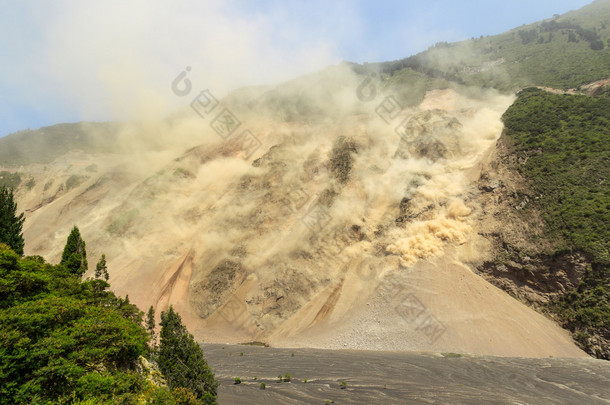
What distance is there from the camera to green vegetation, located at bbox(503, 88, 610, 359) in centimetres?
3188

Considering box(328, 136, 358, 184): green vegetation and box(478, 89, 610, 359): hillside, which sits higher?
box(328, 136, 358, 184): green vegetation

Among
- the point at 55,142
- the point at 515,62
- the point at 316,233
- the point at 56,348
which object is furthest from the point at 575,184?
the point at 55,142

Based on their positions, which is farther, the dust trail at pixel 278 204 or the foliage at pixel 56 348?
the dust trail at pixel 278 204

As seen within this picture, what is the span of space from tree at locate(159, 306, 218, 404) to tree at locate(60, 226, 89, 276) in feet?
38.6

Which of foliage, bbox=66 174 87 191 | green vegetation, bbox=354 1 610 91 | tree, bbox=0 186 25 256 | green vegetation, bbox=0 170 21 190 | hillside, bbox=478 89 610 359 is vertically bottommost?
hillside, bbox=478 89 610 359

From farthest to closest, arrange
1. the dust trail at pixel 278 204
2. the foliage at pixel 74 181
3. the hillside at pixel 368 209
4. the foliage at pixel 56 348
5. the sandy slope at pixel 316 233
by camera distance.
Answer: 1. the foliage at pixel 74 181
2. the dust trail at pixel 278 204
3. the sandy slope at pixel 316 233
4. the hillside at pixel 368 209
5. the foliage at pixel 56 348

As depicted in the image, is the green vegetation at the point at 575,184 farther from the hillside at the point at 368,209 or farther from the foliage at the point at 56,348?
the foliage at the point at 56,348

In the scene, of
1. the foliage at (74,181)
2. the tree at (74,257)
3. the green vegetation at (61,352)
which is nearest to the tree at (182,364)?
the green vegetation at (61,352)

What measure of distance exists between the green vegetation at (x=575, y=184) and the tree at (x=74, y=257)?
42612 mm

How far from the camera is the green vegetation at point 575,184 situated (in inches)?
1255

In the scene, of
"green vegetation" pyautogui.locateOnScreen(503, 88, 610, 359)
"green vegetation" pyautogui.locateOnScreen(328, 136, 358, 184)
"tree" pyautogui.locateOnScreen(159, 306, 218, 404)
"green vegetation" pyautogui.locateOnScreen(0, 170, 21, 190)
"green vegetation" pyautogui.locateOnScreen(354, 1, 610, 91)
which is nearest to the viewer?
"tree" pyautogui.locateOnScreen(159, 306, 218, 404)

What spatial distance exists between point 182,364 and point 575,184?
44.6 meters

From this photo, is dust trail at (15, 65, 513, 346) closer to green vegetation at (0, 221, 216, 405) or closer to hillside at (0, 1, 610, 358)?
hillside at (0, 1, 610, 358)

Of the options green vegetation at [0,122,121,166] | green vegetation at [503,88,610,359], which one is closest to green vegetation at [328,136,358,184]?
green vegetation at [503,88,610,359]
